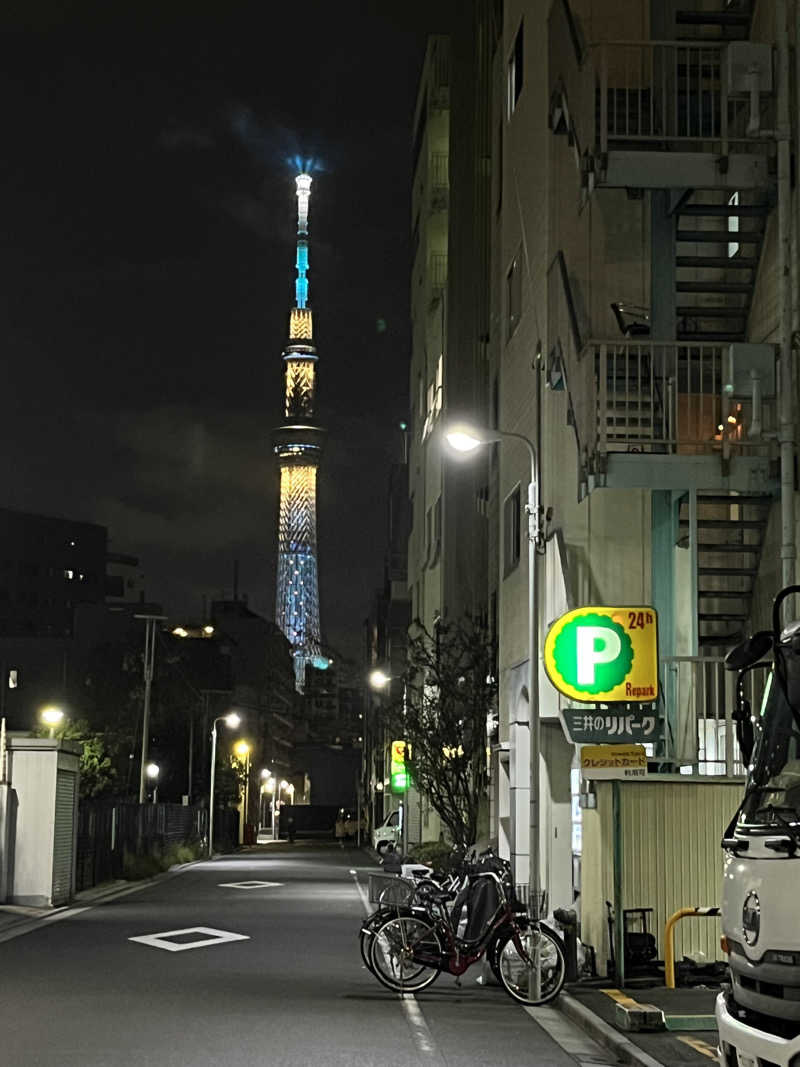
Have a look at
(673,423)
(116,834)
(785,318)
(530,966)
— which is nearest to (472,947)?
(530,966)

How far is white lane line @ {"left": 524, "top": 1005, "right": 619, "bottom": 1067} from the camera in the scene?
12.5 metres

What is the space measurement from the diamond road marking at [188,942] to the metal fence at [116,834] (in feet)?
34.6

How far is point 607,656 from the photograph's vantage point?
19.1m

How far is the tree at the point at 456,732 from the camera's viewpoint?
39.2 m

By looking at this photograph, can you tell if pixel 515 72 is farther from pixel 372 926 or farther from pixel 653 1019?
pixel 653 1019

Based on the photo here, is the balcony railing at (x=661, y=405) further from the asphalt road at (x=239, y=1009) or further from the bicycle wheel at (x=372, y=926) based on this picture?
the asphalt road at (x=239, y=1009)

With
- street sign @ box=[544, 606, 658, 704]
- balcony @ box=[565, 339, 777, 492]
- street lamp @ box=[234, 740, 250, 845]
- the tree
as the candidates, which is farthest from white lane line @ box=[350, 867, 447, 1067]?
street lamp @ box=[234, 740, 250, 845]

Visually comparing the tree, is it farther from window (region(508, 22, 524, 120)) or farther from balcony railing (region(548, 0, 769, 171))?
balcony railing (region(548, 0, 769, 171))

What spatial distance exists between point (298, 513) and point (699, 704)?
6345 inches

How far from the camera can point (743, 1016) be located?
8242mm

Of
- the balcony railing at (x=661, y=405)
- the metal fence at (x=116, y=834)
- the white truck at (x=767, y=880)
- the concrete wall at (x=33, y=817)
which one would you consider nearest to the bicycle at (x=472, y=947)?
the balcony railing at (x=661, y=405)

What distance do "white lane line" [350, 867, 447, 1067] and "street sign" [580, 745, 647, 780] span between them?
10.7 feet

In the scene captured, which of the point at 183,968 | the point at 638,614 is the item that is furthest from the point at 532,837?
the point at 183,968

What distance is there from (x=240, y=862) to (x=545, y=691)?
36.2 m
